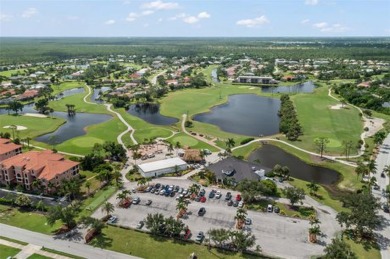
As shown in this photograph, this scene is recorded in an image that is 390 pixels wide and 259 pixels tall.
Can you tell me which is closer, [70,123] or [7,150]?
[7,150]

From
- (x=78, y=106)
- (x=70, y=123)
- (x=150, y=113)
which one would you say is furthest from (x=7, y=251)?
(x=78, y=106)

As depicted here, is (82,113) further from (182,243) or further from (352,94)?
(352,94)

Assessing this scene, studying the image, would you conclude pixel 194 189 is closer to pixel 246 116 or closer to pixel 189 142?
pixel 189 142

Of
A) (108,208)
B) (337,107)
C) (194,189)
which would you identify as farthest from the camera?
(337,107)

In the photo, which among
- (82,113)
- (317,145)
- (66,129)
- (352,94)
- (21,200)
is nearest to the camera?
(21,200)

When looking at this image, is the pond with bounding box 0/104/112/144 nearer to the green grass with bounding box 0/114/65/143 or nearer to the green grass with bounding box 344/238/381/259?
the green grass with bounding box 0/114/65/143

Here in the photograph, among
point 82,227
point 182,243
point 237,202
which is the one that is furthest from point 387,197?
point 82,227

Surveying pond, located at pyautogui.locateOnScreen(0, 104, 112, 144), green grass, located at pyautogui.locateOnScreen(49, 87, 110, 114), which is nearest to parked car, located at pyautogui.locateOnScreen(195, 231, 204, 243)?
pond, located at pyautogui.locateOnScreen(0, 104, 112, 144)
